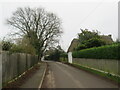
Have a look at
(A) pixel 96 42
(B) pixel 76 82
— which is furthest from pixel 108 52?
(A) pixel 96 42

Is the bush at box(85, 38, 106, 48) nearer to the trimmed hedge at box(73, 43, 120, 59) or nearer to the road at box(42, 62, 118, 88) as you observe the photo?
the trimmed hedge at box(73, 43, 120, 59)

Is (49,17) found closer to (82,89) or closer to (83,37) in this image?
(83,37)

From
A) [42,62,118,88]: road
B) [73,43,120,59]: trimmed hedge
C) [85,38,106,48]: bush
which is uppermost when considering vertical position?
[85,38,106,48]: bush

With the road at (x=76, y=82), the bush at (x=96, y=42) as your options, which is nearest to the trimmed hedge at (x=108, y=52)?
the road at (x=76, y=82)

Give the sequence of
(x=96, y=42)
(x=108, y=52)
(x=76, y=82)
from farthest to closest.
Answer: (x=96, y=42) → (x=108, y=52) → (x=76, y=82)

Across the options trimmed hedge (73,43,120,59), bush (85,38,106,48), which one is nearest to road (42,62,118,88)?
trimmed hedge (73,43,120,59)

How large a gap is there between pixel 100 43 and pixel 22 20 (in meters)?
22.9

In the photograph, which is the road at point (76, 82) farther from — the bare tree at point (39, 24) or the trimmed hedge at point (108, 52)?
the bare tree at point (39, 24)

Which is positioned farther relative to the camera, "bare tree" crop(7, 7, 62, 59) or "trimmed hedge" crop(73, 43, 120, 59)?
"bare tree" crop(7, 7, 62, 59)

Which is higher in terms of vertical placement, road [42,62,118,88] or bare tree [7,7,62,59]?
bare tree [7,7,62,59]

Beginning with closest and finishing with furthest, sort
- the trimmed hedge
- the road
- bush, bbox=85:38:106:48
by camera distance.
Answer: the road → the trimmed hedge → bush, bbox=85:38:106:48

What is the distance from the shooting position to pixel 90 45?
3438 cm

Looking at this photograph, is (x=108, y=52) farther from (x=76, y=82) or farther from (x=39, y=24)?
(x=39, y=24)

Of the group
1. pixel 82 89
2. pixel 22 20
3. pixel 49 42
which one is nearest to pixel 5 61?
pixel 82 89
